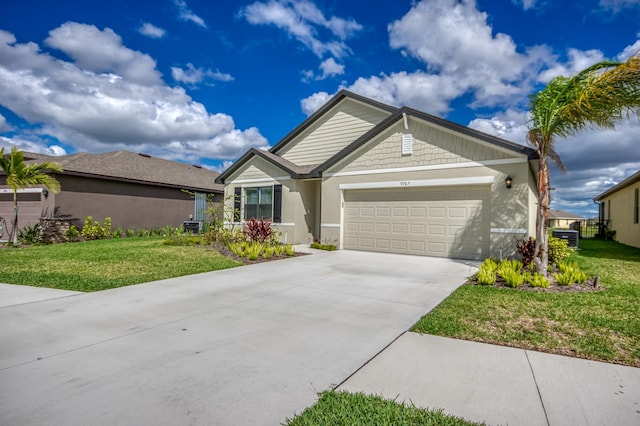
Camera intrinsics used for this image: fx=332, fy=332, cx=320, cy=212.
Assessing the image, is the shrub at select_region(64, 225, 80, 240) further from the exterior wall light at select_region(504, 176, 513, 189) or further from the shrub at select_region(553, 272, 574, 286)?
the shrub at select_region(553, 272, 574, 286)

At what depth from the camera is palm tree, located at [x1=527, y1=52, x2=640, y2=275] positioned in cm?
671

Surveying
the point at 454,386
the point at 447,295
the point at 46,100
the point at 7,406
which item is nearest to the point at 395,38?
the point at 447,295

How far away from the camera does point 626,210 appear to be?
1703 cm

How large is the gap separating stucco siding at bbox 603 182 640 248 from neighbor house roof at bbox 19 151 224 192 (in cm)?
2155

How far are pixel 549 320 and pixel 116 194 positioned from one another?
737 inches

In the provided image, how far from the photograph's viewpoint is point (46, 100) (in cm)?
2164

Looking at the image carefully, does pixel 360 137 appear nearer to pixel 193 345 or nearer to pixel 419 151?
pixel 419 151

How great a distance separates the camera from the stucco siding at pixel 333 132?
15677 mm

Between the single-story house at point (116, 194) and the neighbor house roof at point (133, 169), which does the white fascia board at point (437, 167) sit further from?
the single-story house at point (116, 194)

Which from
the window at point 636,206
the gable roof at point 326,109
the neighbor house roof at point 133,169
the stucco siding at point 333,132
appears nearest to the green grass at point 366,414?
the gable roof at point 326,109

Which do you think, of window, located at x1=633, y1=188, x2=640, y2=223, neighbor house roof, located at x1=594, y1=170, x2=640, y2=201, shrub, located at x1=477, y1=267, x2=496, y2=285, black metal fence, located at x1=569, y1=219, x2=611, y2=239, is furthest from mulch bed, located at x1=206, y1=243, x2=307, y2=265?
black metal fence, located at x1=569, y1=219, x2=611, y2=239

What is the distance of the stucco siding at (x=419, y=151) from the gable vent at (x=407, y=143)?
104 mm

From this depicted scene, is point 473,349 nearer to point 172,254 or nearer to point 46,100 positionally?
point 172,254

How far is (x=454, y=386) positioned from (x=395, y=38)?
14554mm
